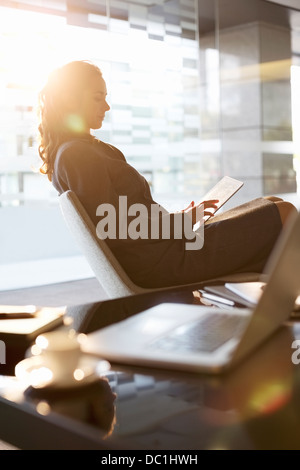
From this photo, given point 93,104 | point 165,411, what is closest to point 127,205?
point 93,104

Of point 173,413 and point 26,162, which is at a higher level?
point 26,162

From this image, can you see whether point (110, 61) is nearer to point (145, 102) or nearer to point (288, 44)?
point (145, 102)

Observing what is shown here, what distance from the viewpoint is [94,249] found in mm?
2047

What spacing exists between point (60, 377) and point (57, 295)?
145 inches

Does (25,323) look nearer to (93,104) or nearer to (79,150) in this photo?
(79,150)

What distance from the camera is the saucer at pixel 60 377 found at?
760 mm

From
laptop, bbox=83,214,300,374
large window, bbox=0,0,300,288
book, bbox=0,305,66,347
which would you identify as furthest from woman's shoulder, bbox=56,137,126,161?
large window, bbox=0,0,300,288

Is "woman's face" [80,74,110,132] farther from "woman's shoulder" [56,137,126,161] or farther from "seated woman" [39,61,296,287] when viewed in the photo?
"woman's shoulder" [56,137,126,161]

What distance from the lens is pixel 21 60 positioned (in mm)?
5133

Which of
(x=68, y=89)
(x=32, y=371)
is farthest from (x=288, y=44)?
(x=32, y=371)

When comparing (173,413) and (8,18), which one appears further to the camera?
(8,18)

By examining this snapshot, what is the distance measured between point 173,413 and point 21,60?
493 centimetres
